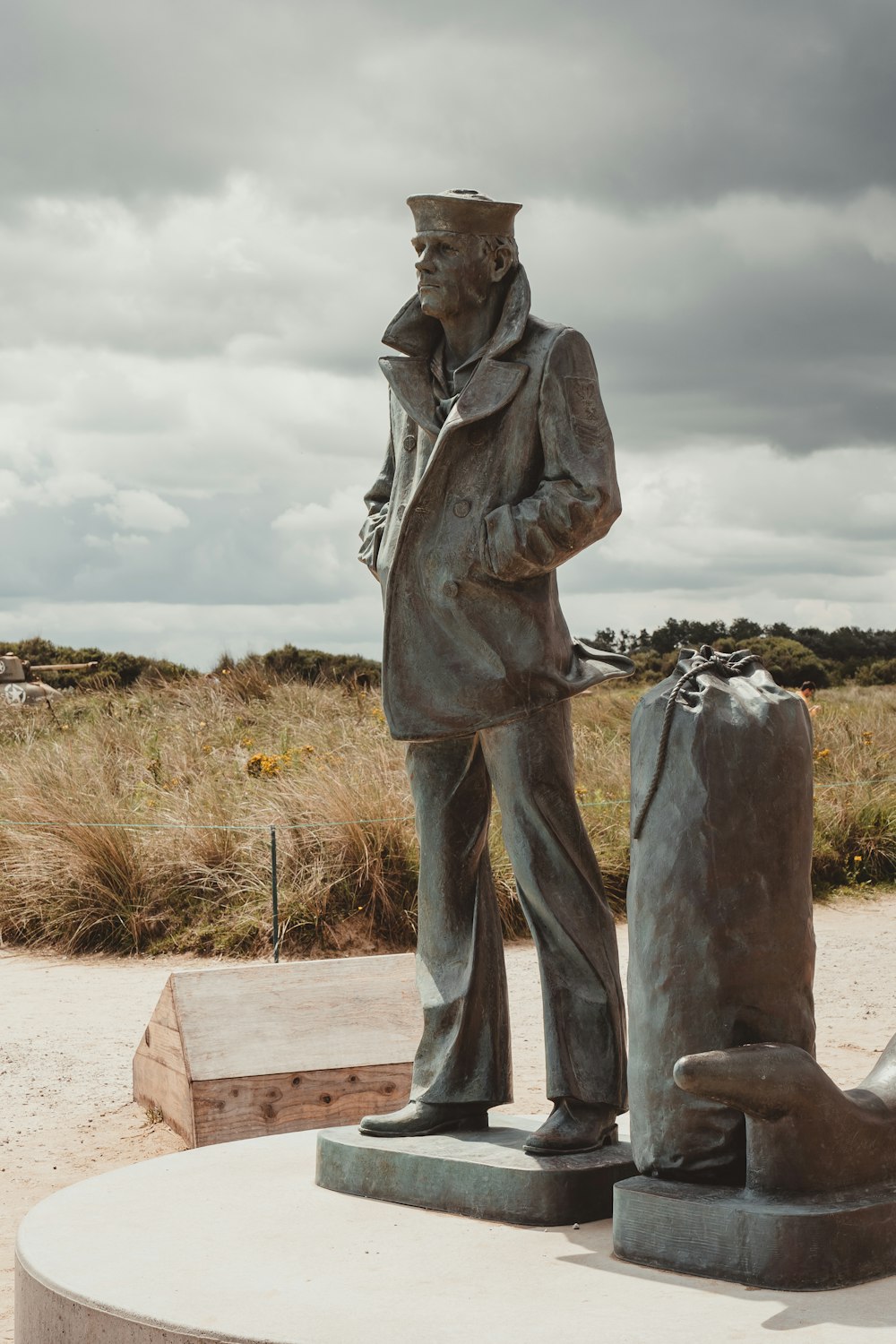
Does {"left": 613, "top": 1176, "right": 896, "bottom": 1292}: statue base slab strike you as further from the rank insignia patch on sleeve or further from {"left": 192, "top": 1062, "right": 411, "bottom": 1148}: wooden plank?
{"left": 192, "top": 1062, "right": 411, "bottom": 1148}: wooden plank

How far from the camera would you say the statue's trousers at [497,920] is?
12.9 feet

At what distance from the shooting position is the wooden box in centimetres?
581

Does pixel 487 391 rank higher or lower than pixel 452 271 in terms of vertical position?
lower

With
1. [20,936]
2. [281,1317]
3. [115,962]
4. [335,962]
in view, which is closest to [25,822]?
[20,936]

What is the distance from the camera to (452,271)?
4047mm

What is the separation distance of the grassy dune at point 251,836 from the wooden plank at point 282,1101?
383 cm

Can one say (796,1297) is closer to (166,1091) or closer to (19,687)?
(166,1091)

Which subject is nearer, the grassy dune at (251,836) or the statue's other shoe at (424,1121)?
the statue's other shoe at (424,1121)

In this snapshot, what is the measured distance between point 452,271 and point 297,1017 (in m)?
3.15

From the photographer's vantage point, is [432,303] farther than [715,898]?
Yes

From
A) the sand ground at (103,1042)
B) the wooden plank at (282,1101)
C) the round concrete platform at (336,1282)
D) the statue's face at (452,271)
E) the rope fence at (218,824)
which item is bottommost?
the sand ground at (103,1042)

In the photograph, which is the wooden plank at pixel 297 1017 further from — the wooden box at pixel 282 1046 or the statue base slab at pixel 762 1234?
the statue base slab at pixel 762 1234

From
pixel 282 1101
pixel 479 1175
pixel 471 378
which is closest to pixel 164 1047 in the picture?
pixel 282 1101

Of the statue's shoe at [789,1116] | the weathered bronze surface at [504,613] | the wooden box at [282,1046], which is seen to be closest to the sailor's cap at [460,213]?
the weathered bronze surface at [504,613]
